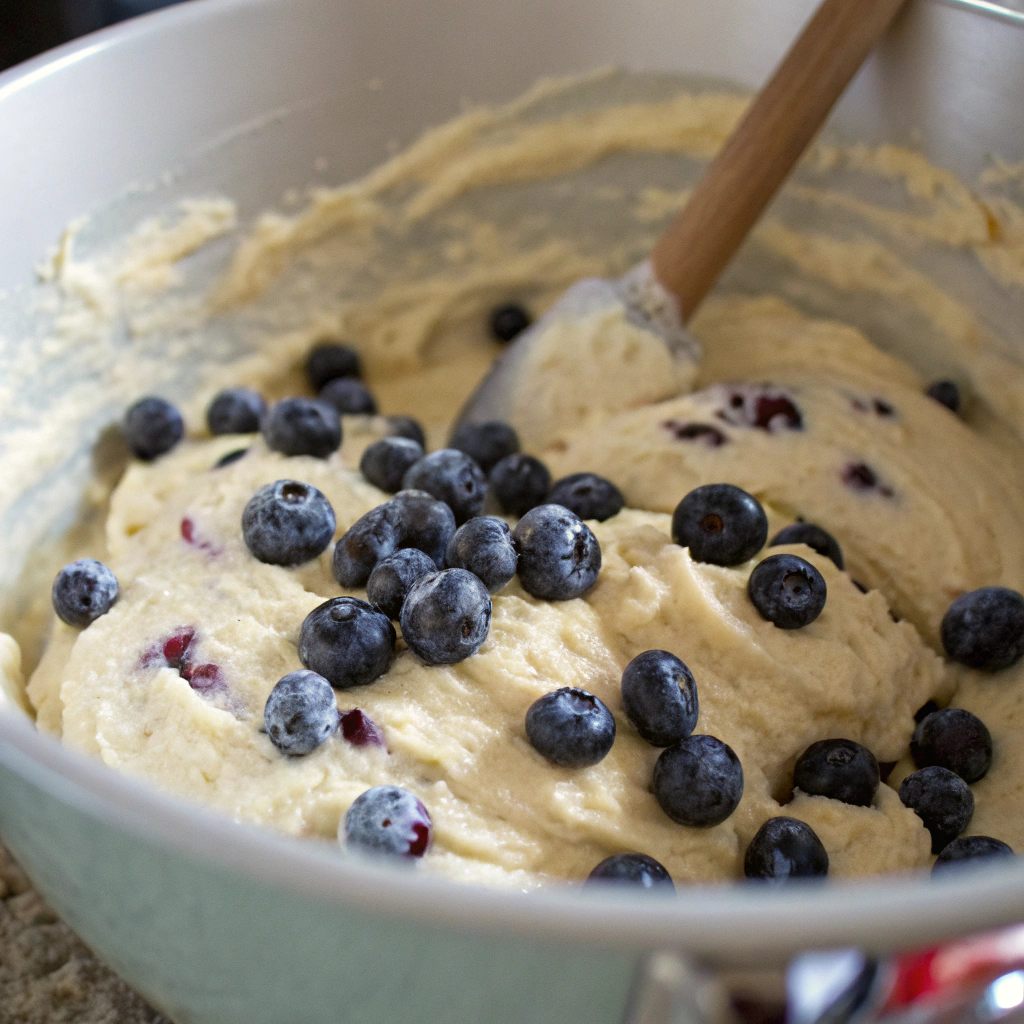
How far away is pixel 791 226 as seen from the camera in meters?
2.11

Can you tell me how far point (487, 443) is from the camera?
1.88 m

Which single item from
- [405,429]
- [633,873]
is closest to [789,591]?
[633,873]

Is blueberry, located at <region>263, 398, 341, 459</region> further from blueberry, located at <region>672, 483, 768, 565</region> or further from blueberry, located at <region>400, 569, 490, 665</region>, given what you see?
blueberry, located at <region>672, 483, 768, 565</region>

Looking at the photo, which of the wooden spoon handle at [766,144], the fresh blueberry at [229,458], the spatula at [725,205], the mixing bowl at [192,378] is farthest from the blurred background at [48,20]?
the wooden spoon handle at [766,144]

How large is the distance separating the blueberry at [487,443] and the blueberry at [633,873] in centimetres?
86

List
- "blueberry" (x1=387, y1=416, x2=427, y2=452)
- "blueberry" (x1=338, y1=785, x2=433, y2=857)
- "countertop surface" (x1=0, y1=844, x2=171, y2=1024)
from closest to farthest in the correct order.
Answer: "blueberry" (x1=338, y1=785, x2=433, y2=857) → "countertop surface" (x1=0, y1=844, x2=171, y2=1024) → "blueberry" (x1=387, y1=416, x2=427, y2=452)

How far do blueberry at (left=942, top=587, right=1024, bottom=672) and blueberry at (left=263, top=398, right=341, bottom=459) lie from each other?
3.58 feet

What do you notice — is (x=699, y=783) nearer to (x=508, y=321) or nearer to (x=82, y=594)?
(x=82, y=594)

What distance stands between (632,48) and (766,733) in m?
1.41

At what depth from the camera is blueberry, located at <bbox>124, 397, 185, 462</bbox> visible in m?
1.90

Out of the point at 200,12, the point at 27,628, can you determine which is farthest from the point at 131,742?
the point at 200,12

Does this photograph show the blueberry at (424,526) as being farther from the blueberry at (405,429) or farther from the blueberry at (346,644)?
the blueberry at (405,429)

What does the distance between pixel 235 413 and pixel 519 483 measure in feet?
1.99

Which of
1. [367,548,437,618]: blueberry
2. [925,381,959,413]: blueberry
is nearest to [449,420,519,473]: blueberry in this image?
[367,548,437,618]: blueberry
